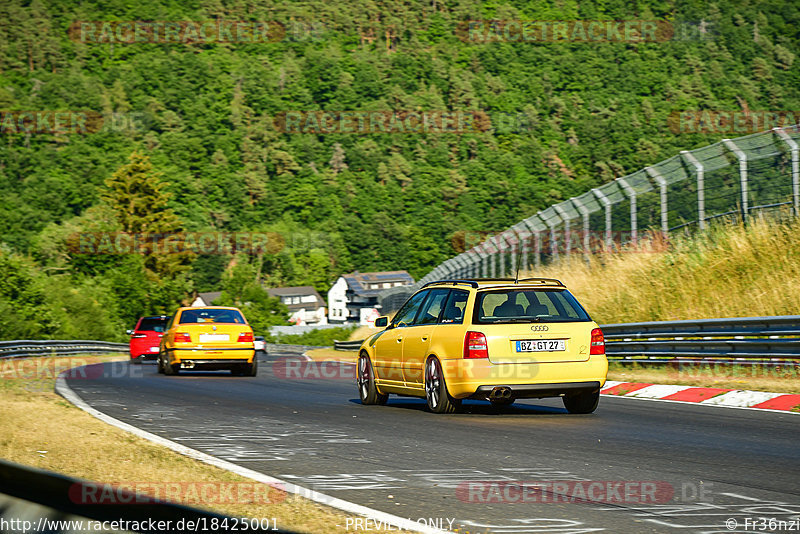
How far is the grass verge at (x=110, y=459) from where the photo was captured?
5.54 m

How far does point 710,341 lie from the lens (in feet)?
51.1

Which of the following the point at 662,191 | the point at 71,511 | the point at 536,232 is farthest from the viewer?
the point at 536,232

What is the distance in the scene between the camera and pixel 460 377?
1128 cm

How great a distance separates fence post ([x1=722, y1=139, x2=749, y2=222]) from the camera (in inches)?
711

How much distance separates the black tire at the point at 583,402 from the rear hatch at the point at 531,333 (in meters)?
0.64

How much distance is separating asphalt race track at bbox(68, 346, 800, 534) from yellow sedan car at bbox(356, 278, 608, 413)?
345mm

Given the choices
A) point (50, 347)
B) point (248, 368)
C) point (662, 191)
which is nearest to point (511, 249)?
point (662, 191)

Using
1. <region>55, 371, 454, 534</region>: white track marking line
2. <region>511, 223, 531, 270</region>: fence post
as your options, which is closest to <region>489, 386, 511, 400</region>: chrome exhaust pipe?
<region>55, 371, 454, 534</region>: white track marking line

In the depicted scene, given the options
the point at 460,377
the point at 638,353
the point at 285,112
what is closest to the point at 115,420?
the point at 460,377

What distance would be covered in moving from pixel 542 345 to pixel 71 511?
Answer: 8.28 metres

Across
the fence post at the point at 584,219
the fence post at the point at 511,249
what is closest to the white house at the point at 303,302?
the fence post at the point at 511,249

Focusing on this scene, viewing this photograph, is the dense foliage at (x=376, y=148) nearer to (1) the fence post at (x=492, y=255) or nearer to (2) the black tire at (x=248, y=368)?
(1) the fence post at (x=492, y=255)

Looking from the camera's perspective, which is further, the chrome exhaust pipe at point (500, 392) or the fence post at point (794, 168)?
the fence post at point (794, 168)

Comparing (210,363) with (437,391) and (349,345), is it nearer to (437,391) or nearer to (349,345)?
(437,391)
